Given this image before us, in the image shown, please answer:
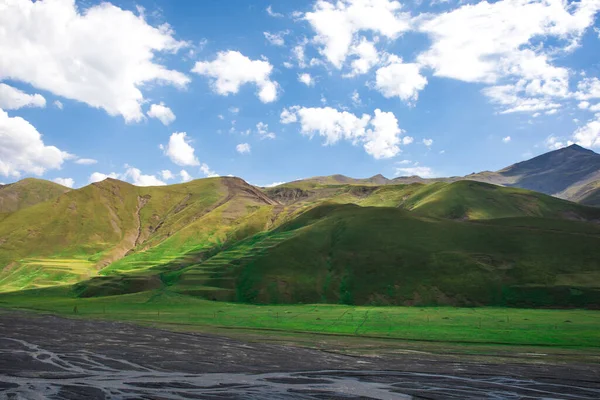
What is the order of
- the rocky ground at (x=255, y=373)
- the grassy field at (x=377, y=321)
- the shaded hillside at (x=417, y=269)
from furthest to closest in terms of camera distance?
the shaded hillside at (x=417, y=269)
the grassy field at (x=377, y=321)
the rocky ground at (x=255, y=373)

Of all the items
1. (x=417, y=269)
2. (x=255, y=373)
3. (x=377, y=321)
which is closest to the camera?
(x=255, y=373)

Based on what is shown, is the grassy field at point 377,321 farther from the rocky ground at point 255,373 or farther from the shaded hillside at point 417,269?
the shaded hillside at point 417,269

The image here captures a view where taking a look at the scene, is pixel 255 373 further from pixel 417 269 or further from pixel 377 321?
pixel 417 269

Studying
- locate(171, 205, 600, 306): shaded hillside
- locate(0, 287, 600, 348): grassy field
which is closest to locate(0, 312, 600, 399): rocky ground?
locate(0, 287, 600, 348): grassy field

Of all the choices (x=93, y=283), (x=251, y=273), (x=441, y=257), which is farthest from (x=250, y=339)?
→ (x=93, y=283)

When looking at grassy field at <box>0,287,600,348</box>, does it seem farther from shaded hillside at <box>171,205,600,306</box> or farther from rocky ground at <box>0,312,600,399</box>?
shaded hillside at <box>171,205,600,306</box>

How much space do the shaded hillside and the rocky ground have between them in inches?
3386

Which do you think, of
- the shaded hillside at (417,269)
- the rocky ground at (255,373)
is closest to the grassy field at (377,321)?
the rocky ground at (255,373)

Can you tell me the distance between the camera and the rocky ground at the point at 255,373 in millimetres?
38531

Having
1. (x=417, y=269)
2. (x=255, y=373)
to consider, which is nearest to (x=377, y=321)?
(x=255, y=373)

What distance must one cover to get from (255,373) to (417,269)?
12272 centimetres

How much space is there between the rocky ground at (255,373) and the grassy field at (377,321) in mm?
18954

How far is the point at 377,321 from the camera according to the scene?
3745 inches

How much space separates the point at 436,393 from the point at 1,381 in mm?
38656
